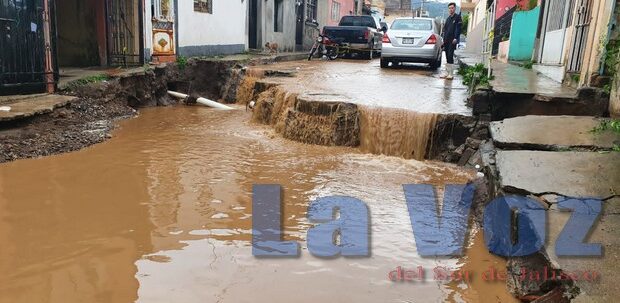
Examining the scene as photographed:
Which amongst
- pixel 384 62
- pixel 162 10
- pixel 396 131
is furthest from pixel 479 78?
pixel 162 10

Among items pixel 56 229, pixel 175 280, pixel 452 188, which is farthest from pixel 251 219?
pixel 452 188

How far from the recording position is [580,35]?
25.9 ft

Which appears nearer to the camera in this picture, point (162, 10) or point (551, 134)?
point (551, 134)

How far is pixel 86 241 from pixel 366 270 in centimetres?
236

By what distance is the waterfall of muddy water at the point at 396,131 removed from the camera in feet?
24.1

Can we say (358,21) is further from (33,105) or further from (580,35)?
(33,105)

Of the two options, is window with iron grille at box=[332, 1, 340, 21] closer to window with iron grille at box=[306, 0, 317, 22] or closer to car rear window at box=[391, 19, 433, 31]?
window with iron grille at box=[306, 0, 317, 22]

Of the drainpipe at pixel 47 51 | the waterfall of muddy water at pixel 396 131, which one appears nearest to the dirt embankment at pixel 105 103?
the drainpipe at pixel 47 51

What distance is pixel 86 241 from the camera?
4113mm

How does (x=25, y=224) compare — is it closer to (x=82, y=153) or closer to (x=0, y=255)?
(x=0, y=255)

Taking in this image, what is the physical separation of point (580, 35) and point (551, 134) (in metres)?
3.50

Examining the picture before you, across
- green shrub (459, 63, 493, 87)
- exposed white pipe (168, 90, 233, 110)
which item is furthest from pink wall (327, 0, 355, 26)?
green shrub (459, 63, 493, 87)

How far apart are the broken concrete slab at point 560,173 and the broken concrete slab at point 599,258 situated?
0.25 meters

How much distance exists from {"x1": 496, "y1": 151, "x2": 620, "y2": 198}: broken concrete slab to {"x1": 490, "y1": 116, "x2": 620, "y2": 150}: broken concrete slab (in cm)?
30
